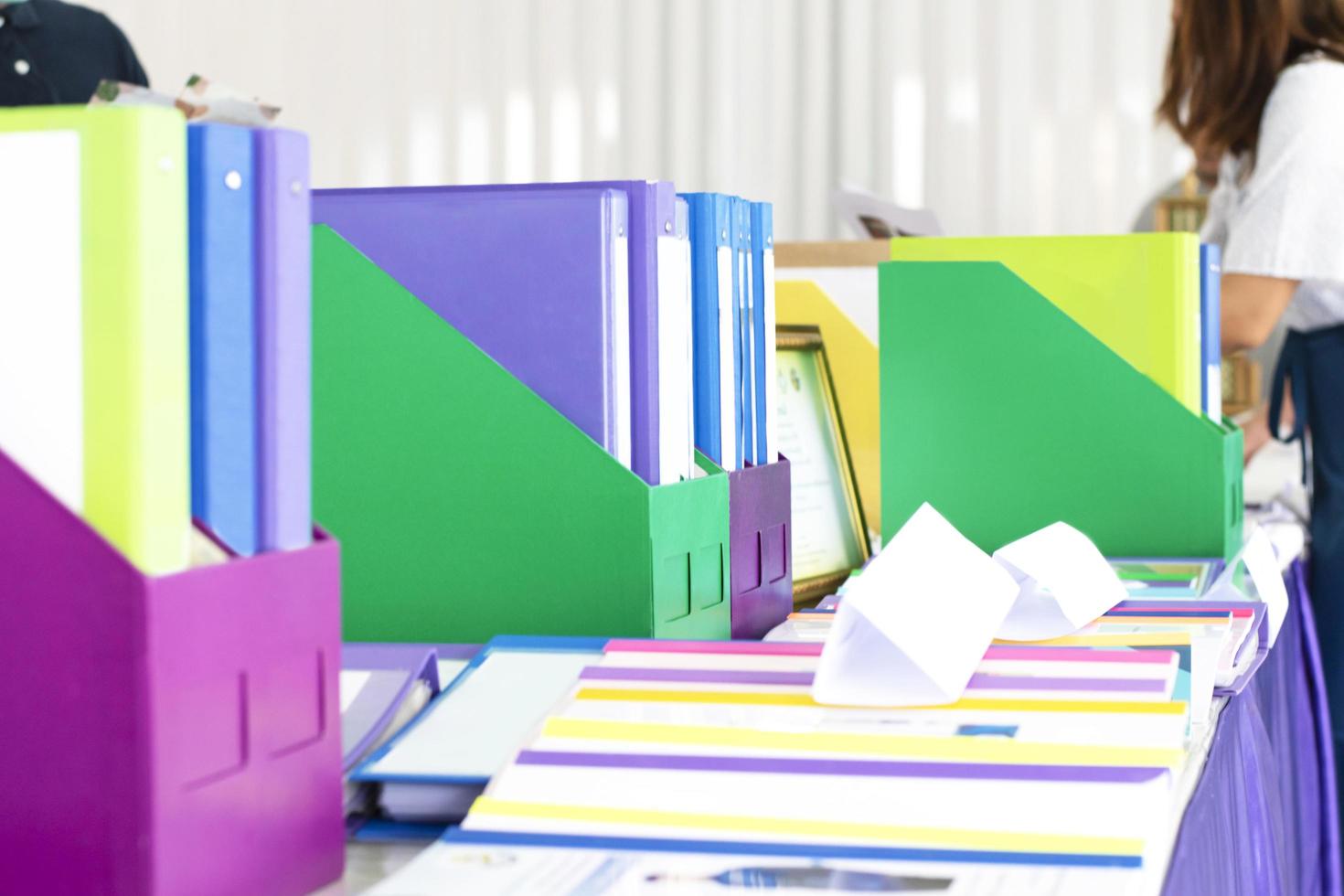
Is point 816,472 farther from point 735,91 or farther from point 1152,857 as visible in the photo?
point 735,91

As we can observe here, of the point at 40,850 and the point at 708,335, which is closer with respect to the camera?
the point at 40,850

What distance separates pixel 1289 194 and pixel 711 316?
1.12 metres

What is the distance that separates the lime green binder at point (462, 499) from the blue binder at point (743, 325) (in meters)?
0.11

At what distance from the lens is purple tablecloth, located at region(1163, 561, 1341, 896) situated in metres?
0.69

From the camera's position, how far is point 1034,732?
64 centimetres

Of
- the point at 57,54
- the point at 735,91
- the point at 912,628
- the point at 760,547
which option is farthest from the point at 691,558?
the point at 735,91

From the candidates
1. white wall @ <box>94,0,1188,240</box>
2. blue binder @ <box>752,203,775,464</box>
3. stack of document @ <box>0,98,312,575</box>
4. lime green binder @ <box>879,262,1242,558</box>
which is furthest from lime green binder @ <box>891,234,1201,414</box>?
white wall @ <box>94,0,1188,240</box>

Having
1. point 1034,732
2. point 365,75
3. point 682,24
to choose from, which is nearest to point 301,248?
point 1034,732

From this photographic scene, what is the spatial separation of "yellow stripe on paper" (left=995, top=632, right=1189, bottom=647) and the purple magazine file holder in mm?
444

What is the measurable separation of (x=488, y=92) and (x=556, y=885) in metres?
3.95

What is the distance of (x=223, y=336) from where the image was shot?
0.53 meters

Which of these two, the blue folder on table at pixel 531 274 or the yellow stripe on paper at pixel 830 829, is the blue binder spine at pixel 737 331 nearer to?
the blue folder on table at pixel 531 274

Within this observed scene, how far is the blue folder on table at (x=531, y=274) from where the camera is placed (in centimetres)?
86

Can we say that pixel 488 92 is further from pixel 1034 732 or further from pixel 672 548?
pixel 1034 732
